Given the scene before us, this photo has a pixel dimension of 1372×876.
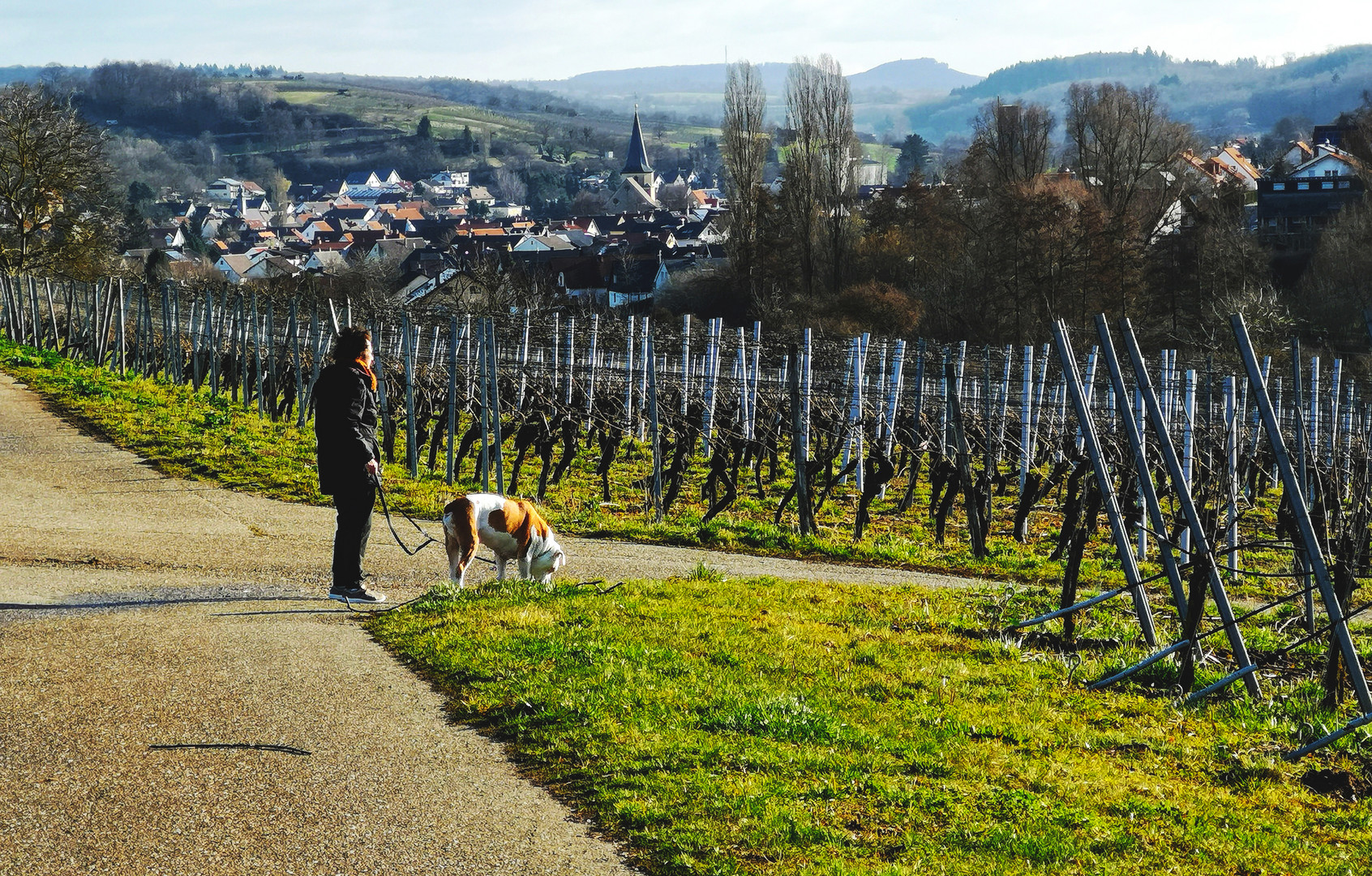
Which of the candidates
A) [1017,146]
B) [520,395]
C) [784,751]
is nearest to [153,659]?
[784,751]

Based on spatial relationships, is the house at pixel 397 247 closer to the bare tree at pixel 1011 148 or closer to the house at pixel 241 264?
the house at pixel 241 264

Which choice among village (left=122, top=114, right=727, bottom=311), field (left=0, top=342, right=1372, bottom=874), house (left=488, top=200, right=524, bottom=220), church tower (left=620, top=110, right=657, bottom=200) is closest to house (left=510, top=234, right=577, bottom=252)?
village (left=122, top=114, right=727, bottom=311)

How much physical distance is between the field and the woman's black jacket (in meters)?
1.00

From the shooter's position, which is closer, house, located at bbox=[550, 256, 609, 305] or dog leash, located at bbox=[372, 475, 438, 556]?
dog leash, located at bbox=[372, 475, 438, 556]

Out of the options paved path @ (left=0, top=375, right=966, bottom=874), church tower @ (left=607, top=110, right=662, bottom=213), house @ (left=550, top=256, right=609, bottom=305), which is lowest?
paved path @ (left=0, top=375, right=966, bottom=874)

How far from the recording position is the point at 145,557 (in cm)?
949

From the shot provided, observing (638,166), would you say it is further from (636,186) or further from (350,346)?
(350,346)

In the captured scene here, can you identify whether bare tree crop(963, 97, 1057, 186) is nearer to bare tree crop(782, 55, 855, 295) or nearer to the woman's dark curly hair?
bare tree crop(782, 55, 855, 295)

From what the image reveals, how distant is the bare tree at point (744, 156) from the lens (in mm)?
56500

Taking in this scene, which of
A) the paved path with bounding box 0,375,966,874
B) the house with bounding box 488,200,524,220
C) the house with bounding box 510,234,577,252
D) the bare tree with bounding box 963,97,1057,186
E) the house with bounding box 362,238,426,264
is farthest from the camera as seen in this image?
the house with bounding box 488,200,524,220

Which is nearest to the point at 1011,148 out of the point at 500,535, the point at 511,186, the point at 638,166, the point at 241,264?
the point at 500,535

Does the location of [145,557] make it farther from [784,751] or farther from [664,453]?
[664,453]

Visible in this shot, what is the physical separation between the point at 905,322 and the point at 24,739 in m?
41.3

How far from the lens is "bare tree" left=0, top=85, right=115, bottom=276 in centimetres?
3347
